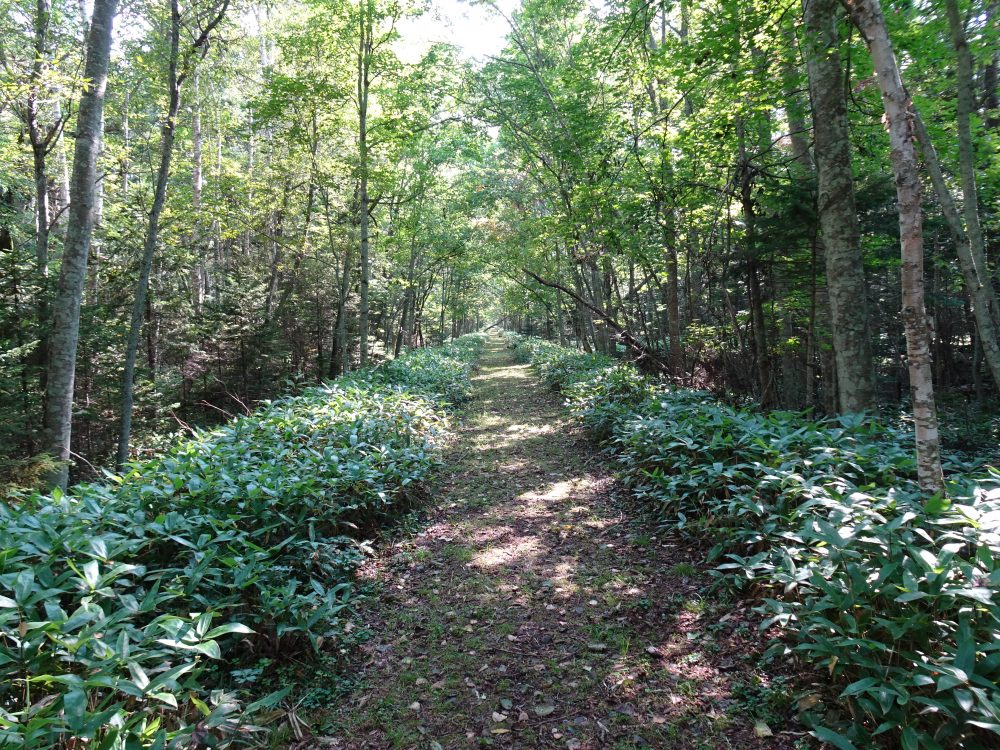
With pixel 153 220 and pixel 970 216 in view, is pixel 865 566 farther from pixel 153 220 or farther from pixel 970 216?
pixel 153 220

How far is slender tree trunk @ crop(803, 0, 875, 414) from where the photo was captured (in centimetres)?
489

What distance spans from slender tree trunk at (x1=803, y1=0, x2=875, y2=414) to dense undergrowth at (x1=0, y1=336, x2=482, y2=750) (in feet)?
16.1

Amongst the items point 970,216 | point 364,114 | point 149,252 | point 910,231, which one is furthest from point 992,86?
point 149,252

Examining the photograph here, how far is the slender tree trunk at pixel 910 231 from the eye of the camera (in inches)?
116

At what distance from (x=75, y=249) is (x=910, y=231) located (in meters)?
7.85

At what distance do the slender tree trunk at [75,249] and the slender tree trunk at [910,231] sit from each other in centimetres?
731

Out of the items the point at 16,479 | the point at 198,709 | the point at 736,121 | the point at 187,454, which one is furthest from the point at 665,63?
the point at 16,479

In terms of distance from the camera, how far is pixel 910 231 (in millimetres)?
2977

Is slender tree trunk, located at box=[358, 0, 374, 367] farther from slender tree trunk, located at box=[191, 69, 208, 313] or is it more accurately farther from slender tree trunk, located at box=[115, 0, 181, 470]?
slender tree trunk, located at box=[191, 69, 208, 313]

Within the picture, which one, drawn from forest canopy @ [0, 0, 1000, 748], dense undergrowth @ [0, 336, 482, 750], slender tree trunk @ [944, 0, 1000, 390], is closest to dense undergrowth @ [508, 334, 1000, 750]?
forest canopy @ [0, 0, 1000, 748]

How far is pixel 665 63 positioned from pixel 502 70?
6.30 m

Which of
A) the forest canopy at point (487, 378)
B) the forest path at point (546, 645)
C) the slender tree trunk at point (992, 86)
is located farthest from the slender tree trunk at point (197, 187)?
the slender tree trunk at point (992, 86)

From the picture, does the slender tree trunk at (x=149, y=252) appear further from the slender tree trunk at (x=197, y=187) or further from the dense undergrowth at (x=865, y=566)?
the dense undergrowth at (x=865, y=566)

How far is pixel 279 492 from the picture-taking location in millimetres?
4113
